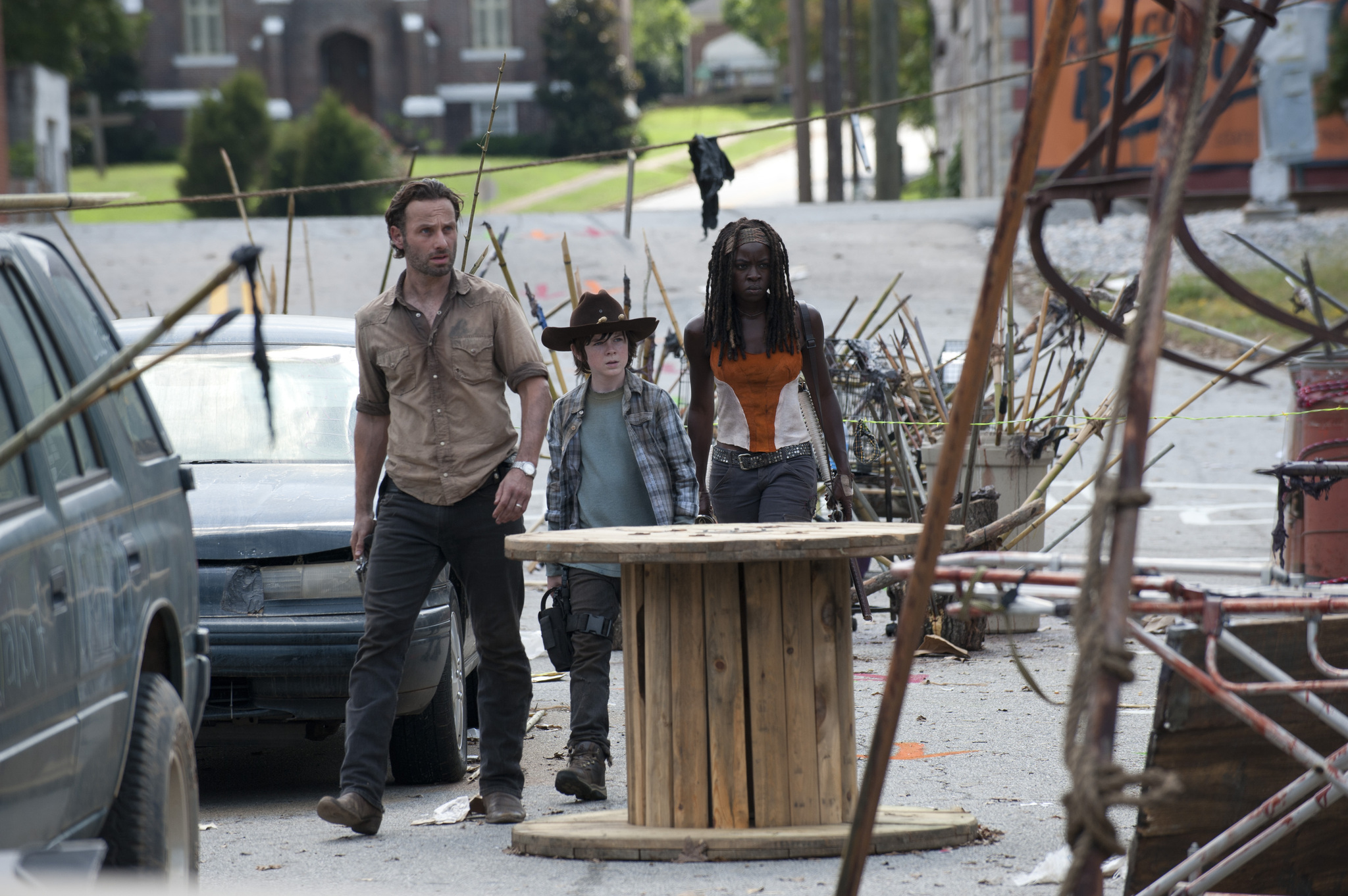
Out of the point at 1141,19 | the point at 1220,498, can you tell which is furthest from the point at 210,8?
the point at 1220,498

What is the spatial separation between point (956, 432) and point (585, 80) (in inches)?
2037

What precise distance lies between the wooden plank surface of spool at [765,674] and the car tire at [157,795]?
1.56 metres

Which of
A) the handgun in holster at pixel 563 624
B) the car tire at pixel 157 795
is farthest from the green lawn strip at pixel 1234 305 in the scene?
the car tire at pixel 157 795

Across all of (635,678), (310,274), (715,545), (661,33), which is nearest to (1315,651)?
(715,545)

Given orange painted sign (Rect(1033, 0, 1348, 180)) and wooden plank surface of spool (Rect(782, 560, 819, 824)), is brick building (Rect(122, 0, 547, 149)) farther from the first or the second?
wooden plank surface of spool (Rect(782, 560, 819, 824))

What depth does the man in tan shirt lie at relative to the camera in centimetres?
511

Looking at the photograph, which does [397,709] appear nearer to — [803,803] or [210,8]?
[803,803]

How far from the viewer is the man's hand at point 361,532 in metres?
5.25

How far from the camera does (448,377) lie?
523cm

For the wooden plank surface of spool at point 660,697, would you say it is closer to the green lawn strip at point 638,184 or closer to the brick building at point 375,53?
the green lawn strip at point 638,184

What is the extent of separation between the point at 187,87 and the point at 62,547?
57723 mm

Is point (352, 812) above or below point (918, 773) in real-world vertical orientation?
above

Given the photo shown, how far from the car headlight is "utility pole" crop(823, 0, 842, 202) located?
24.4 meters

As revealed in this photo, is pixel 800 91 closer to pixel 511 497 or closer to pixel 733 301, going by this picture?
pixel 733 301
